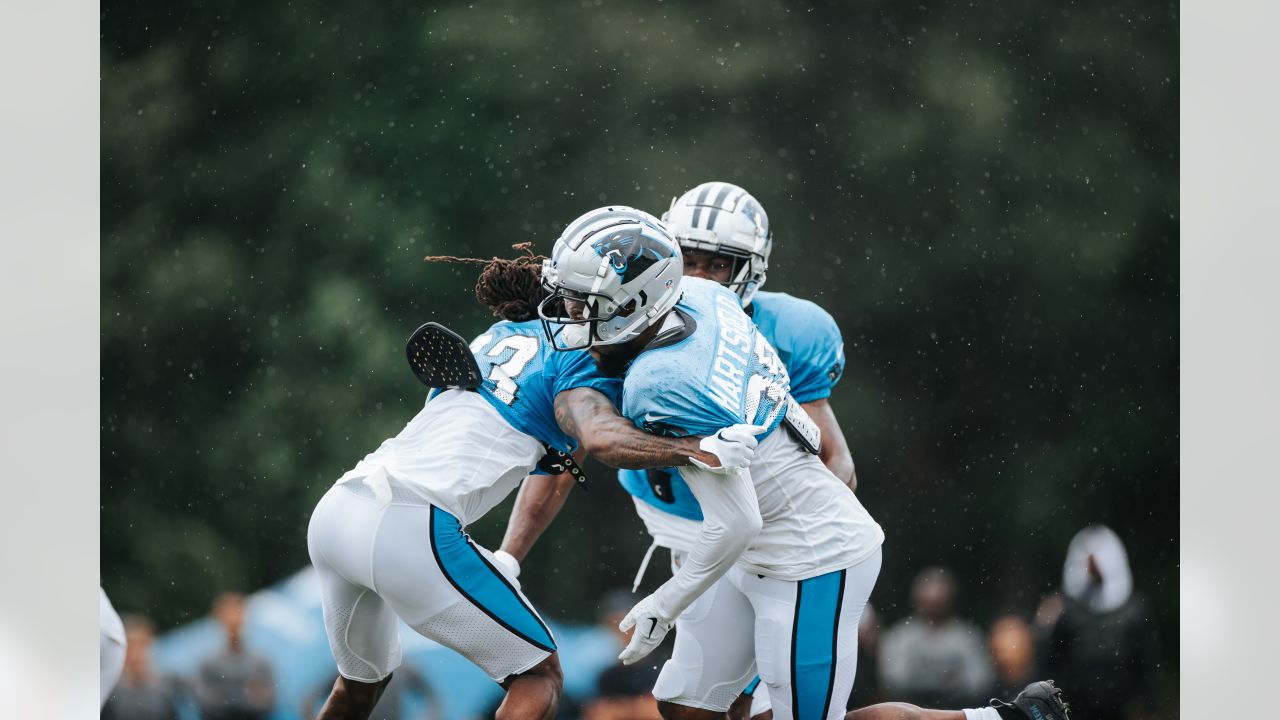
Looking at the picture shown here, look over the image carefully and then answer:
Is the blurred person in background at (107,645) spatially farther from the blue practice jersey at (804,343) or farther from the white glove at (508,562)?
the blue practice jersey at (804,343)

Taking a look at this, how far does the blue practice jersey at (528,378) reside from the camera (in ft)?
13.0

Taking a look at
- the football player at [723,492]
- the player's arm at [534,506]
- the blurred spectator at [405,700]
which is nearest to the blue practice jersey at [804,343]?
the football player at [723,492]

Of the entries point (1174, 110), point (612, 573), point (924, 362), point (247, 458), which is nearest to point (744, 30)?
point (924, 362)

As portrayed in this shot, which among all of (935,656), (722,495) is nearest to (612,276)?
(722,495)

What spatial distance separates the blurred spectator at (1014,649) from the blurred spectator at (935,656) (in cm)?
6

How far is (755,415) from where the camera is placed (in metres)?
3.83

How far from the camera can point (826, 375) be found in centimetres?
470

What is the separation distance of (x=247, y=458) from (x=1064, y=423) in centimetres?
351

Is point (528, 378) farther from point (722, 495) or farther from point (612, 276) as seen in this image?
point (722, 495)

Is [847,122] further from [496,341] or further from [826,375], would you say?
[496,341]

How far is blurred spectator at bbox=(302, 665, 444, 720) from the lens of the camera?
5695 millimetres

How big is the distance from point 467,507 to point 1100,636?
3.10 metres

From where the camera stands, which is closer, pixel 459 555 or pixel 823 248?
pixel 459 555

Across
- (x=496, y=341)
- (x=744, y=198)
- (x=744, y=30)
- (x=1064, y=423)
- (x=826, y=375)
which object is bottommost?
(x=1064, y=423)
